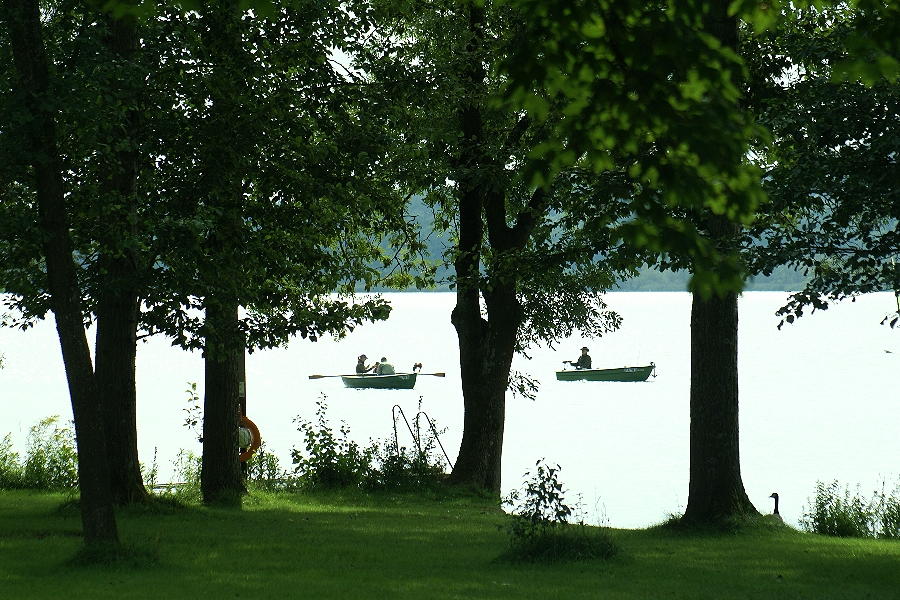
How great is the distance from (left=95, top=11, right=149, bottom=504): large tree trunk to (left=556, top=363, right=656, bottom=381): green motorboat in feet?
148

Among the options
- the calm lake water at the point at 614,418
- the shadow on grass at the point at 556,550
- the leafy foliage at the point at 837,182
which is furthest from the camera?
the calm lake water at the point at 614,418

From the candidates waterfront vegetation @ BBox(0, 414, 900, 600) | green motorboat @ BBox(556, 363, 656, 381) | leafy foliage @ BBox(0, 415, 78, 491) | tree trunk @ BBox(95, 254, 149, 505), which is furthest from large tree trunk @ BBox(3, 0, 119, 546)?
green motorboat @ BBox(556, 363, 656, 381)

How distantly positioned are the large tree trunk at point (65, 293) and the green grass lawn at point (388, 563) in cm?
54

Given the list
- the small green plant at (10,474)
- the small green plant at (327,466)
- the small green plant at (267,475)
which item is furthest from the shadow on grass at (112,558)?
the small green plant at (327,466)

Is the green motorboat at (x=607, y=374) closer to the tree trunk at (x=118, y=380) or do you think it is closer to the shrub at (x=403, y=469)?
the shrub at (x=403, y=469)

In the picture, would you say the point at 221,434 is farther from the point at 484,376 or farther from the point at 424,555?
the point at 424,555

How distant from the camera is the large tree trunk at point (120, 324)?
9992 millimetres

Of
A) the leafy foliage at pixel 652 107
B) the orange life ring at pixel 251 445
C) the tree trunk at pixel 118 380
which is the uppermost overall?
the leafy foliage at pixel 652 107

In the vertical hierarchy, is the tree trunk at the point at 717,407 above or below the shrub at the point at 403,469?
above

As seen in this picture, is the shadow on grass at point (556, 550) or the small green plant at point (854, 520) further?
the small green plant at point (854, 520)

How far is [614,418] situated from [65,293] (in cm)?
3318

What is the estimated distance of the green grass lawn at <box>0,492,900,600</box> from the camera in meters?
7.63

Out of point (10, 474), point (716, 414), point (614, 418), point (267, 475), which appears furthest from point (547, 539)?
point (614, 418)

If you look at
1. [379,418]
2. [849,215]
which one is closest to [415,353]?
[379,418]
